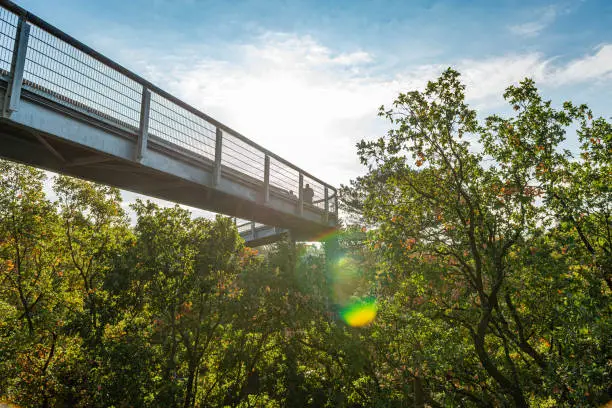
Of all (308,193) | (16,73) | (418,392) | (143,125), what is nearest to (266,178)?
(308,193)

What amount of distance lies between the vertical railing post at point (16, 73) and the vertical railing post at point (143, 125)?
2.50m

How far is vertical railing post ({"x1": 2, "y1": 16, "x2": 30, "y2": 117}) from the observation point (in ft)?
20.2

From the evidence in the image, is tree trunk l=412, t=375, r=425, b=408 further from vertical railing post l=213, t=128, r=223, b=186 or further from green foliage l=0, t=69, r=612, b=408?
vertical railing post l=213, t=128, r=223, b=186

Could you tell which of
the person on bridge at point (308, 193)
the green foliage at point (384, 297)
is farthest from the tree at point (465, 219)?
the person on bridge at point (308, 193)

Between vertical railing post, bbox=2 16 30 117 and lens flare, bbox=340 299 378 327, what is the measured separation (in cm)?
705

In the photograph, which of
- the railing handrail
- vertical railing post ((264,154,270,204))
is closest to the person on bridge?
vertical railing post ((264,154,270,204))

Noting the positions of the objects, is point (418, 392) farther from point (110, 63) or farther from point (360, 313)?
point (110, 63)

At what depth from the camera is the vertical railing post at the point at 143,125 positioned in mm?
8547

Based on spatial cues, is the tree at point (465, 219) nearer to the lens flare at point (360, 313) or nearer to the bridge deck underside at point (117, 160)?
the lens flare at point (360, 313)

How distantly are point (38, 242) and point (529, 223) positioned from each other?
12271 millimetres

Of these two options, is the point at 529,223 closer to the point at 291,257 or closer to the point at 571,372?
the point at 571,372

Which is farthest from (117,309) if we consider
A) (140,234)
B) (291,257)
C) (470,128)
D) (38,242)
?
(470,128)

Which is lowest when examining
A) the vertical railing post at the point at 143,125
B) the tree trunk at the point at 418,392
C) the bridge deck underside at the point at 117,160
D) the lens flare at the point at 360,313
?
the tree trunk at the point at 418,392

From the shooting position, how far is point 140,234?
814 cm
